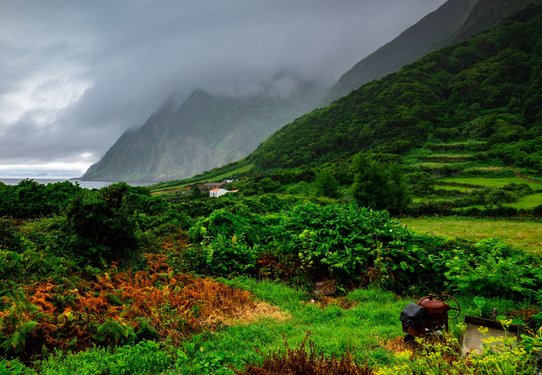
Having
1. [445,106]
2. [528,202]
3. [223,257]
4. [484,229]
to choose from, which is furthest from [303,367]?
[445,106]

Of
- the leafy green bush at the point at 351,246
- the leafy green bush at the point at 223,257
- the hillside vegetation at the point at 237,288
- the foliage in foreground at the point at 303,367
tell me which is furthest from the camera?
the leafy green bush at the point at 223,257

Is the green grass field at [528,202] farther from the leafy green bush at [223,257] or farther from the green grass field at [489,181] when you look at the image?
the leafy green bush at [223,257]

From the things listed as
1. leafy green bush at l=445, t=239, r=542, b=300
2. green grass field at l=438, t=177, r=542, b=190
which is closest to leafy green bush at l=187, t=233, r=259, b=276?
leafy green bush at l=445, t=239, r=542, b=300

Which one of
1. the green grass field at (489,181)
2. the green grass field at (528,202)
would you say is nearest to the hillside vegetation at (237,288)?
the green grass field at (528,202)

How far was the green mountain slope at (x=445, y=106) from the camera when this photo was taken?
100594 mm

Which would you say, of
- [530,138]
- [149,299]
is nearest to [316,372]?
[149,299]

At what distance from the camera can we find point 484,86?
126500 millimetres

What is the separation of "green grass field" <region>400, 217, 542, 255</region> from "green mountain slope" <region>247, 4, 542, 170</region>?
52.8m

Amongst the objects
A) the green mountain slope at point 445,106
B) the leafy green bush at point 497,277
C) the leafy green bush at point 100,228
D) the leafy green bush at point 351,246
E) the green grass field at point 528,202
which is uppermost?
the green mountain slope at point 445,106

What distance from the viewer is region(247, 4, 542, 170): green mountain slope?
101 meters

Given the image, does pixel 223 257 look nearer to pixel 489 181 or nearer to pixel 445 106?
pixel 489 181

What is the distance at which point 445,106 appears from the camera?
124250 mm

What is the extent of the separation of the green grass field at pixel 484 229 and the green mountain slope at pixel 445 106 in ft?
173

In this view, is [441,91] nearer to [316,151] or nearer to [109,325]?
[316,151]
